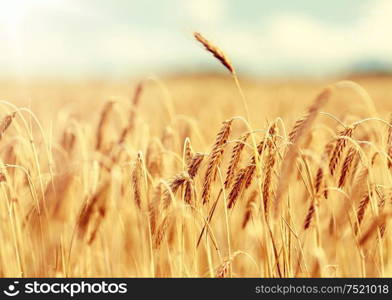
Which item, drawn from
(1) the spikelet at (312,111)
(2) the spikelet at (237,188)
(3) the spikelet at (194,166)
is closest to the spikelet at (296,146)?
(1) the spikelet at (312,111)

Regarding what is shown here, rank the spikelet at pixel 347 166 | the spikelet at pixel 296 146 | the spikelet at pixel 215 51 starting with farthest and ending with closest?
1. the spikelet at pixel 347 166
2. the spikelet at pixel 215 51
3. the spikelet at pixel 296 146

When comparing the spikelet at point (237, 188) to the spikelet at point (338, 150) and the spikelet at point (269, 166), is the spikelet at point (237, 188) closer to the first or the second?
the spikelet at point (269, 166)

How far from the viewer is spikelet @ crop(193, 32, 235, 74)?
1.25m

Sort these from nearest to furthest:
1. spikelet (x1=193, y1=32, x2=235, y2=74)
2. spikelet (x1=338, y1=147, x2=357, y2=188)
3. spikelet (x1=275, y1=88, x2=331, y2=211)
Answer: spikelet (x1=275, y1=88, x2=331, y2=211)
spikelet (x1=193, y1=32, x2=235, y2=74)
spikelet (x1=338, y1=147, x2=357, y2=188)

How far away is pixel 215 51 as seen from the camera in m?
1.25

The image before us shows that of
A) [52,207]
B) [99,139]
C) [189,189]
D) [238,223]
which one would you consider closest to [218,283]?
[189,189]

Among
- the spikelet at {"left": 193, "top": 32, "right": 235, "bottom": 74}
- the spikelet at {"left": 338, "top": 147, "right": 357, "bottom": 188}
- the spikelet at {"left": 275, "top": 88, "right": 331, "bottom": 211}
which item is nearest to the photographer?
the spikelet at {"left": 275, "top": 88, "right": 331, "bottom": 211}

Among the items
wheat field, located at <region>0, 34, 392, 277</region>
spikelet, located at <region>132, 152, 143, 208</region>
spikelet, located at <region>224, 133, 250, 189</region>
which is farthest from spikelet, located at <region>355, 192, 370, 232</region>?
spikelet, located at <region>132, 152, 143, 208</region>

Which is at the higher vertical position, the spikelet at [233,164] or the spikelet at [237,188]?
the spikelet at [233,164]

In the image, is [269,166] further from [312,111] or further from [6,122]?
[6,122]

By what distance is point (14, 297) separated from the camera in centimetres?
147

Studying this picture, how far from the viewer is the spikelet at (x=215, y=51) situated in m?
1.25

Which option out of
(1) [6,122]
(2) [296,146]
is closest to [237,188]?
(2) [296,146]

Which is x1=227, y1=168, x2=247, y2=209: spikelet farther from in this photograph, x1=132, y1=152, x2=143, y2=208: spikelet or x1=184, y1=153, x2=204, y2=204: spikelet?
x1=132, y1=152, x2=143, y2=208: spikelet
